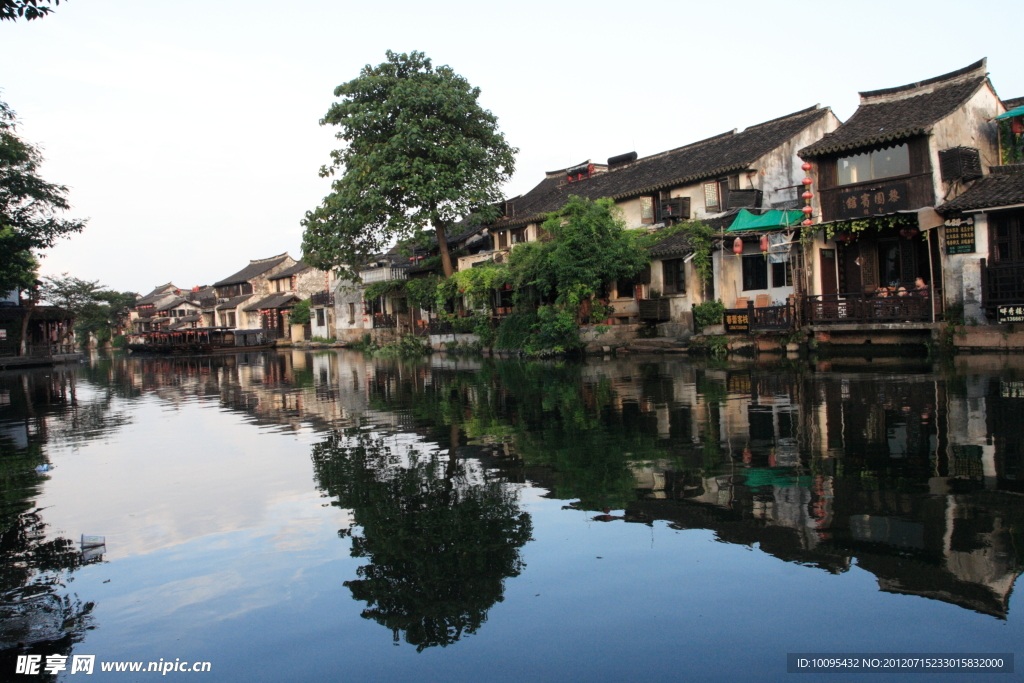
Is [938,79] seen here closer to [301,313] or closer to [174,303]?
[301,313]

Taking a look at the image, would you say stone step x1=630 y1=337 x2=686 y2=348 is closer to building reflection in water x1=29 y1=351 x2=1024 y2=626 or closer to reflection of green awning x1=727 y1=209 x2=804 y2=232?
reflection of green awning x1=727 y1=209 x2=804 y2=232

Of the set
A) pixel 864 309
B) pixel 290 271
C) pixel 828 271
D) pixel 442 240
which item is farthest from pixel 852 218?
pixel 290 271

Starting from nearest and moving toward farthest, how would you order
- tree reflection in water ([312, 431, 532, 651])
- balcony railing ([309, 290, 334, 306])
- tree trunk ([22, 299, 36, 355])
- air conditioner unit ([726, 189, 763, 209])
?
tree reflection in water ([312, 431, 532, 651]), air conditioner unit ([726, 189, 763, 209]), tree trunk ([22, 299, 36, 355]), balcony railing ([309, 290, 334, 306])

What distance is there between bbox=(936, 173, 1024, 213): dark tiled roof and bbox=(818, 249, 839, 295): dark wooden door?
4.18 metres

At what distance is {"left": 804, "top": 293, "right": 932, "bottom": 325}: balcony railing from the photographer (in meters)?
20.7

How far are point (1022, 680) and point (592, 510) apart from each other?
11.0 ft

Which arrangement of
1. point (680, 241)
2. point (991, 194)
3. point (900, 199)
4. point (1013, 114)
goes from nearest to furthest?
1. point (991, 194)
2. point (900, 199)
3. point (1013, 114)
4. point (680, 241)

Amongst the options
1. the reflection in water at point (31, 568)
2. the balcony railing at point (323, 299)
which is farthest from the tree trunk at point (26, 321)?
the reflection in water at point (31, 568)

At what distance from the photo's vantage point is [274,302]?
7119cm

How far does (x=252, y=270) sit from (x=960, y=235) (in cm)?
7031

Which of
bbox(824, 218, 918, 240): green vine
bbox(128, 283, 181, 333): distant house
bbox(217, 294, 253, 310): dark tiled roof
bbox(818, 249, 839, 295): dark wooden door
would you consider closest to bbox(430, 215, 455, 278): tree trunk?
bbox(818, 249, 839, 295): dark wooden door

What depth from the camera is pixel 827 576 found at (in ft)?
A: 15.4

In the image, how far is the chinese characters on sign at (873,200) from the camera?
21734 millimetres

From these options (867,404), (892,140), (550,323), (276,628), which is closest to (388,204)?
(550,323)
